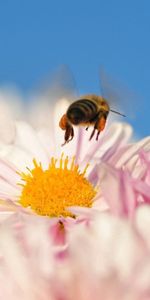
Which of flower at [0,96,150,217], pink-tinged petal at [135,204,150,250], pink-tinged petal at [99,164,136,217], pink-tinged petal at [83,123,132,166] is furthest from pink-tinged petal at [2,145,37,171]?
pink-tinged petal at [135,204,150,250]


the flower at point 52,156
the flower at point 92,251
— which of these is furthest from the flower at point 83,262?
the flower at point 52,156

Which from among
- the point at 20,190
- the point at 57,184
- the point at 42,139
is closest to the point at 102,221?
the point at 57,184

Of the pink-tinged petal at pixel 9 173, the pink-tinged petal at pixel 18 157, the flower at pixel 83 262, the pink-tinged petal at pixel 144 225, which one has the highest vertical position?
the pink-tinged petal at pixel 18 157

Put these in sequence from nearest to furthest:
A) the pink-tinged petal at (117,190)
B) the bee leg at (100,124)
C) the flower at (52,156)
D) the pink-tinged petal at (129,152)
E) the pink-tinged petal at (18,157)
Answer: the pink-tinged petal at (117,190)
the pink-tinged petal at (129,152)
the flower at (52,156)
the bee leg at (100,124)
the pink-tinged petal at (18,157)

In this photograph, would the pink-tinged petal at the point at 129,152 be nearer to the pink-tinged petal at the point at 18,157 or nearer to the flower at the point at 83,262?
the pink-tinged petal at the point at 18,157

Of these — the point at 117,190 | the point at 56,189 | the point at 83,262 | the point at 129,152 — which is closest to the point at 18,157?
the point at 56,189

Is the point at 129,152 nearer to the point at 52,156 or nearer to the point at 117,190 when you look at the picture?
the point at 52,156

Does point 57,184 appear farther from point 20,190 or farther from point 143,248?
point 143,248
